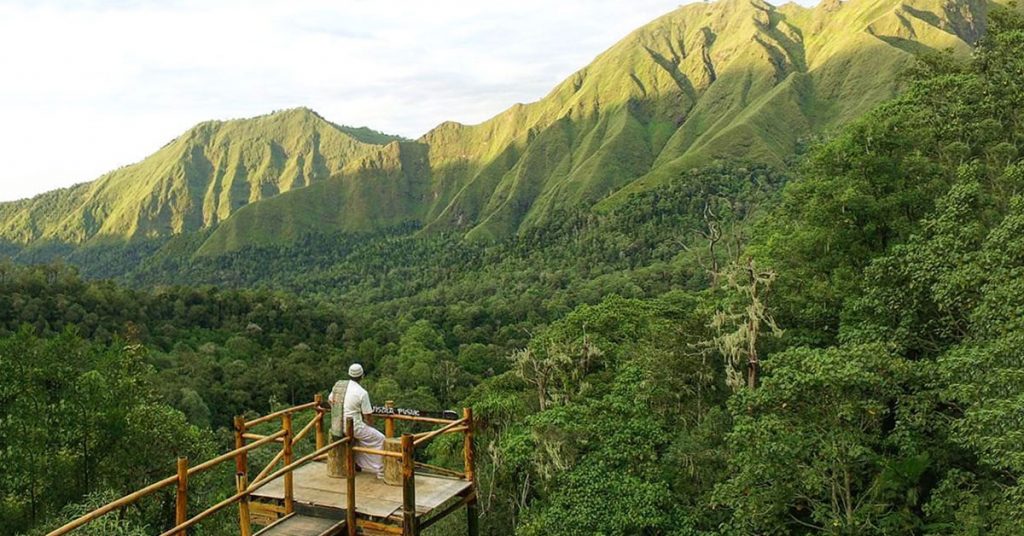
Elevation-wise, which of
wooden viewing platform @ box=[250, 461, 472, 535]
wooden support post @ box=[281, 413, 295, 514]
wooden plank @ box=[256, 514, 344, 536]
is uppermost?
wooden support post @ box=[281, 413, 295, 514]

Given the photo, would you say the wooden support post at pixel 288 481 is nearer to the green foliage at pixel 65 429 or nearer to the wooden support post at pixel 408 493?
the wooden support post at pixel 408 493

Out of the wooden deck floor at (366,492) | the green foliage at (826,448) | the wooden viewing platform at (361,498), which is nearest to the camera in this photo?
the wooden viewing platform at (361,498)

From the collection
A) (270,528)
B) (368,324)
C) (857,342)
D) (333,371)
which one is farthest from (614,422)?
(368,324)

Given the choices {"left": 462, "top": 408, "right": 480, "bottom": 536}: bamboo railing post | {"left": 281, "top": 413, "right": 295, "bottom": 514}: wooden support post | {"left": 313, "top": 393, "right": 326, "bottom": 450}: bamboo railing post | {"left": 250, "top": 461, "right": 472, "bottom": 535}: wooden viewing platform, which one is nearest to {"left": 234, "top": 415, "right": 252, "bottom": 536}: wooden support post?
{"left": 250, "top": 461, "right": 472, "bottom": 535}: wooden viewing platform

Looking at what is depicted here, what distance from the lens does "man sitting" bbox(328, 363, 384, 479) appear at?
11102 mm

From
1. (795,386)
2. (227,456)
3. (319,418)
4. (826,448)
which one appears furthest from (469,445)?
(826,448)

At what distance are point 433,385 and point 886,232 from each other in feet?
204

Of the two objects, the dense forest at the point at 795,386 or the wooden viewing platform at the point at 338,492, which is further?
the dense forest at the point at 795,386

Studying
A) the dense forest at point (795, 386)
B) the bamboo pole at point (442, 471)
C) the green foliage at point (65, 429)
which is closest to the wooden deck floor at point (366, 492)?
the bamboo pole at point (442, 471)

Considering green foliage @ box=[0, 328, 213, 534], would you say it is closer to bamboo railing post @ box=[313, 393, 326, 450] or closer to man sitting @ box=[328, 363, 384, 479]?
bamboo railing post @ box=[313, 393, 326, 450]

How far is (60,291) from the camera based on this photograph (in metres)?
105

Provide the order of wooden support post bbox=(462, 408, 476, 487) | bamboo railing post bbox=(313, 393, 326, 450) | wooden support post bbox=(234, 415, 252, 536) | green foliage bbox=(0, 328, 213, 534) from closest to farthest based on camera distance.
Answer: wooden support post bbox=(234, 415, 252, 536) < wooden support post bbox=(462, 408, 476, 487) < bamboo railing post bbox=(313, 393, 326, 450) < green foliage bbox=(0, 328, 213, 534)

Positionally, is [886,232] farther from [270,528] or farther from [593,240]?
[593,240]

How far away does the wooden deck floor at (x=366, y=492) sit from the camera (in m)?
10.2
